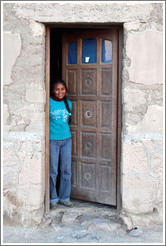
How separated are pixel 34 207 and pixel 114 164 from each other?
106cm

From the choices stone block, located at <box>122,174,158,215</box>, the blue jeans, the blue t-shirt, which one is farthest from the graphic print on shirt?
stone block, located at <box>122,174,158,215</box>

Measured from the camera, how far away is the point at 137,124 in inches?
140

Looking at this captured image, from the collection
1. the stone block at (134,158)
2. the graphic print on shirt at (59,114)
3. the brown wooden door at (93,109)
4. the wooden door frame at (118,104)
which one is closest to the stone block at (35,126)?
the wooden door frame at (118,104)

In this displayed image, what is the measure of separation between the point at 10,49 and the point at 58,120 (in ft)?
3.32

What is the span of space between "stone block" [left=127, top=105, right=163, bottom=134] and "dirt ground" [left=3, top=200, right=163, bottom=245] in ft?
3.46

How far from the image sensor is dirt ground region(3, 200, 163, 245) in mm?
3436

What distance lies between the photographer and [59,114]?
160 inches

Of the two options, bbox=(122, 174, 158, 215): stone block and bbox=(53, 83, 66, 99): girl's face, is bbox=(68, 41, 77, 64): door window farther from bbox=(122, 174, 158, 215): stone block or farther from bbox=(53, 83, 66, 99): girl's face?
bbox=(122, 174, 158, 215): stone block

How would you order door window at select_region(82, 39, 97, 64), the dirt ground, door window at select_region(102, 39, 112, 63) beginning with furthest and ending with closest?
door window at select_region(82, 39, 97, 64)
door window at select_region(102, 39, 112, 63)
the dirt ground

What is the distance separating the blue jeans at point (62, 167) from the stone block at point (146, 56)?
124 cm

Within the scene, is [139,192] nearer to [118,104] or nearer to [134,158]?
[134,158]

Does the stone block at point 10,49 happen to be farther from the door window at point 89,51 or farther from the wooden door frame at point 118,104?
the door window at point 89,51

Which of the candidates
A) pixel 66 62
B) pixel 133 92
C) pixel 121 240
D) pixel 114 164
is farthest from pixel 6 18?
pixel 121 240

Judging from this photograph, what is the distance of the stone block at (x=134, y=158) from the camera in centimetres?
353
